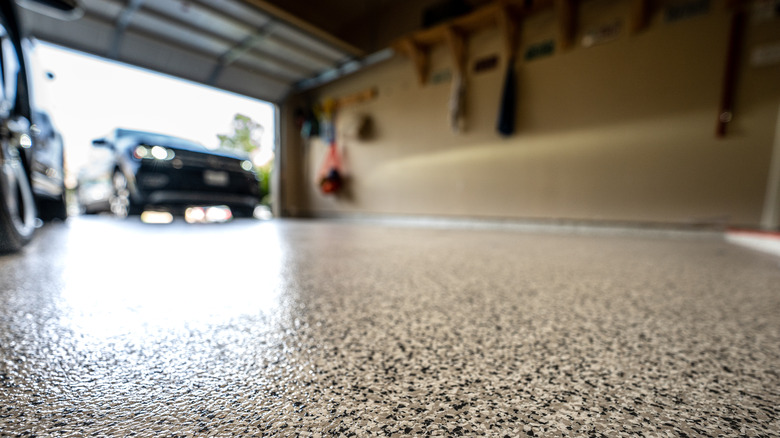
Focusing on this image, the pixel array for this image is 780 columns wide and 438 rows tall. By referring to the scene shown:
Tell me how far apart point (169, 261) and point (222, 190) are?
8.37ft

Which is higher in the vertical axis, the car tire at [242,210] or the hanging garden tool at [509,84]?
the hanging garden tool at [509,84]

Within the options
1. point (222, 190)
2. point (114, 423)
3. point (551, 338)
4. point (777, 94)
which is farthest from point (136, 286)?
point (777, 94)

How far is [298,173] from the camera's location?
6184 mm

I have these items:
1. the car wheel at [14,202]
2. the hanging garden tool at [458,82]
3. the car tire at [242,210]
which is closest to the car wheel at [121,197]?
the car tire at [242,210]

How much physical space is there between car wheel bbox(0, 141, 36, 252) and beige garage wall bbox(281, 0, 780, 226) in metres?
3.59

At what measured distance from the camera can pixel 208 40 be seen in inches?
169

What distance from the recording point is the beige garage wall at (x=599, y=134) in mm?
2443

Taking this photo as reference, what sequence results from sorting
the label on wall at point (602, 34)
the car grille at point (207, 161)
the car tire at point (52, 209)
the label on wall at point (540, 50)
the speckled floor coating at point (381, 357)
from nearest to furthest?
the speckled floor coating at point (381, 357) < the car tire at point (52, 209) < the label on wall at point (602, 34) < the car grille at point (207, 161) < the label on wall at point (540, 50)

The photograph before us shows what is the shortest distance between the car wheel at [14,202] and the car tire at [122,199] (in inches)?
76.3

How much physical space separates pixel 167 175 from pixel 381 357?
11.0 ft

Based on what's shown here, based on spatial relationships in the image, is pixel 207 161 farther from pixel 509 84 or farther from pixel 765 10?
pixel 765 10

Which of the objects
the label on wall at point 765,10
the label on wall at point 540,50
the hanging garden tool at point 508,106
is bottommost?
the hanging garden tool at point 508,106

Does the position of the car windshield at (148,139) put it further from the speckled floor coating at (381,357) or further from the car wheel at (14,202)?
the speckled floor coating at (381,357)

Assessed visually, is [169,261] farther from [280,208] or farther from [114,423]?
[280,208]
